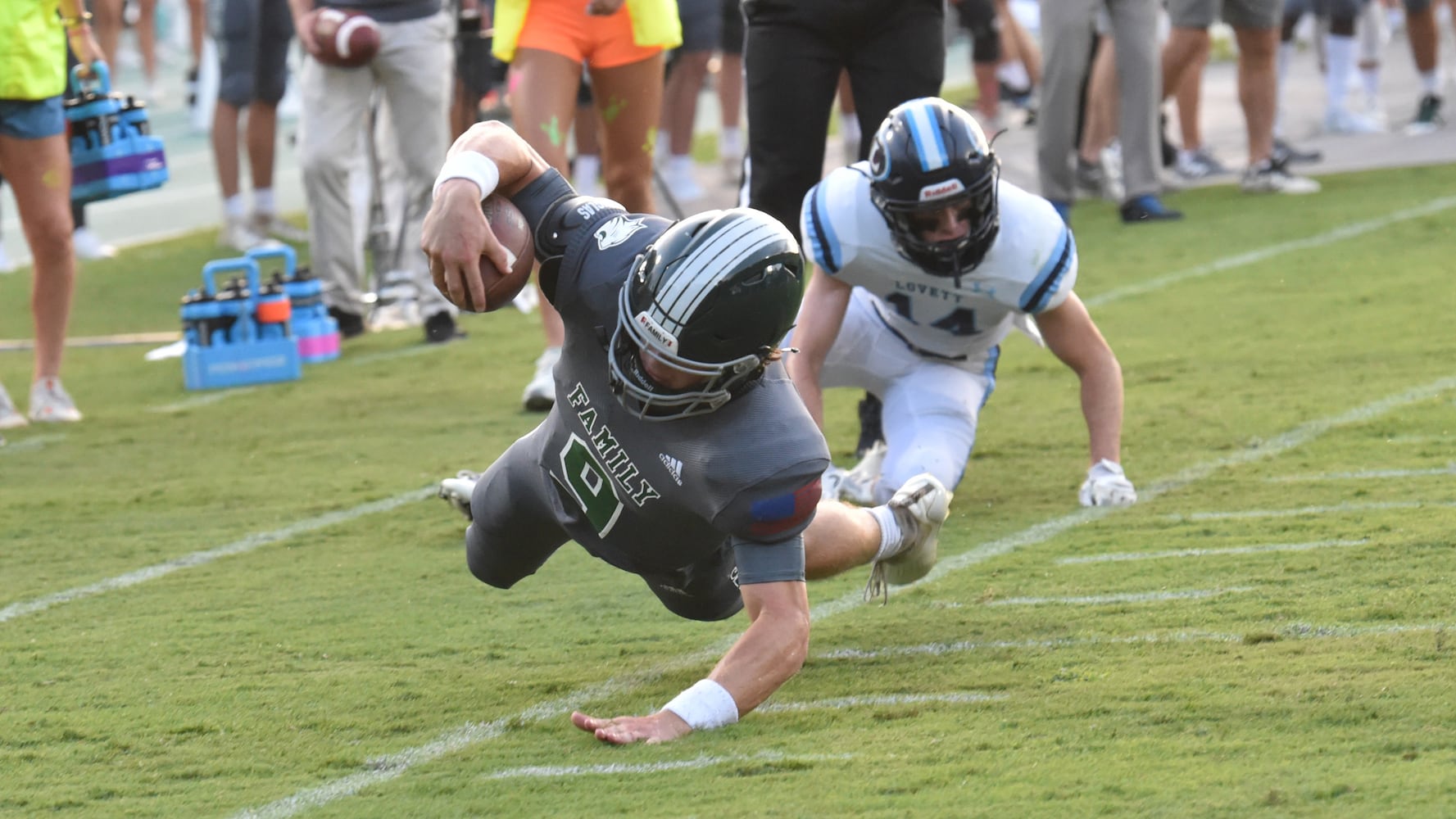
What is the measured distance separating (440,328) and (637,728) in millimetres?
5324

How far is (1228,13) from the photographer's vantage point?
10.4m

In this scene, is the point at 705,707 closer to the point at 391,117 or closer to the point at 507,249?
the point at 507,249

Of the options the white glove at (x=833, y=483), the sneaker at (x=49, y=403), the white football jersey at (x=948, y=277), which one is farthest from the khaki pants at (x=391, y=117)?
the white football jersey at (x=948, y=277)

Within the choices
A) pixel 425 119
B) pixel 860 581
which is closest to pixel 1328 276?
pixel 425 119

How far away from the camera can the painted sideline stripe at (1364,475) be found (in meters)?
5.07

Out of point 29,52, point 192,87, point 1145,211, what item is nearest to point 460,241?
point 29,52

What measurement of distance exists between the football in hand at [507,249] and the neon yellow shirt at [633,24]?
2946 mm

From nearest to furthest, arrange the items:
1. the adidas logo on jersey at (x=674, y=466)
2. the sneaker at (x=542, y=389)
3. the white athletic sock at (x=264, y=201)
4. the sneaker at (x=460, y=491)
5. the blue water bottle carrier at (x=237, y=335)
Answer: the adidas logo on jersey at (x=674, y=466), the sneaker at (x=460, y=491), the sneaker at (x=542, y=389), the blue water bottle carrier at (x=237, y=335), the white athletic sock at (x=264, y=201)

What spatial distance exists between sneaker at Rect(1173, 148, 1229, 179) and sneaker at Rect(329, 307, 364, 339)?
5.30m

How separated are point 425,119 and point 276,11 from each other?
2.26 meters

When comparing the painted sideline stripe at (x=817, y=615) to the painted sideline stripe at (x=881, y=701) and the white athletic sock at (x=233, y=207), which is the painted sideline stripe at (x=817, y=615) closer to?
the painted sideline stripe at (x=881, y=701)

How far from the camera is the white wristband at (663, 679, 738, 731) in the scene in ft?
11.1

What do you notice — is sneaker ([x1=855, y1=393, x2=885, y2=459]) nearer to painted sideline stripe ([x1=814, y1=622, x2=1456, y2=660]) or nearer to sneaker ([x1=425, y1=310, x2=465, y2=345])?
painted sideline stripe ([x1=814, y1=622, x2=1456, y2=660])

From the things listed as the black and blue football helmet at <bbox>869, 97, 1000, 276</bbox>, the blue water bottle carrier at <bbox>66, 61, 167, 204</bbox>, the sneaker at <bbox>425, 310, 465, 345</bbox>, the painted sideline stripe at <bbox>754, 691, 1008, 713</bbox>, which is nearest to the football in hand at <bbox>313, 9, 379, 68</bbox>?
the blue water bottle carrier at <bbox>66, 61, 167, 204</bbox>
